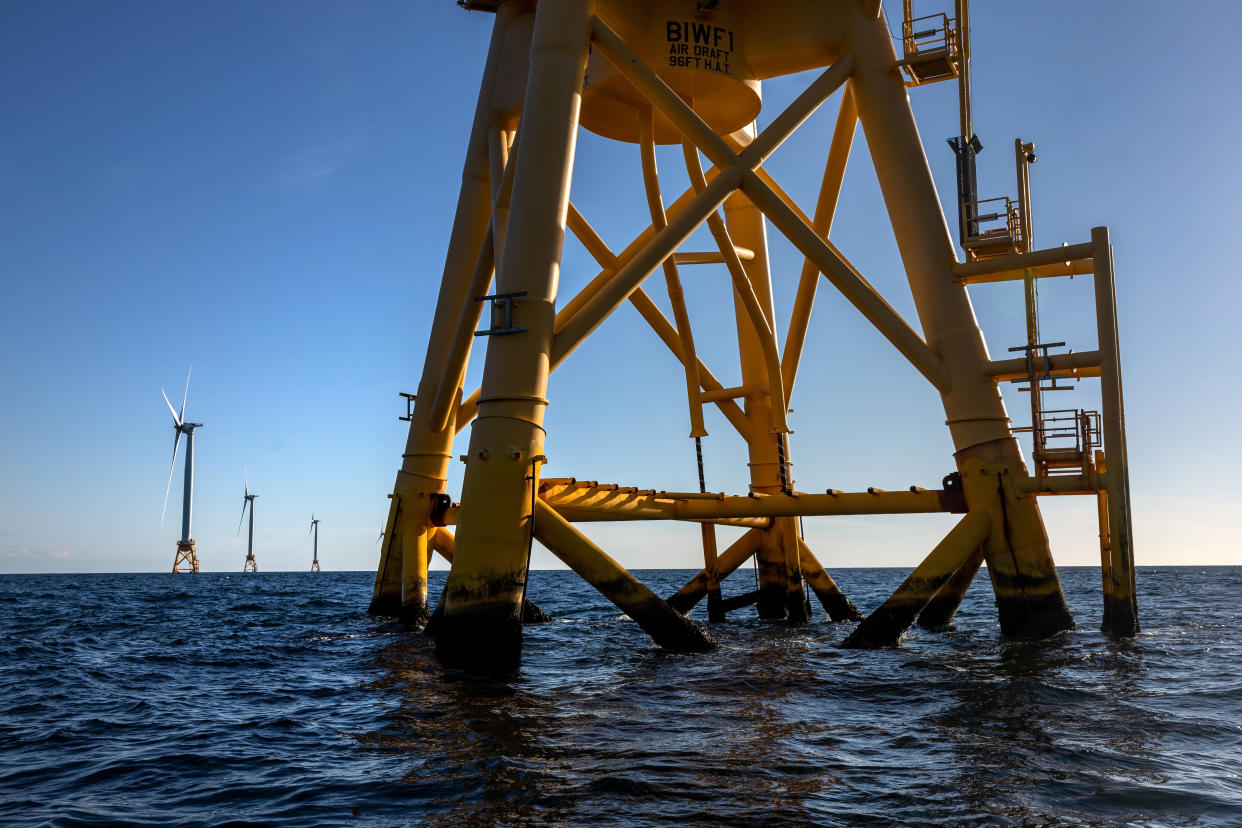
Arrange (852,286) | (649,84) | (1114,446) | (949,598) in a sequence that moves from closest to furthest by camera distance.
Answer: (1114,446)
(649,84)
(852,286)
(949,598)

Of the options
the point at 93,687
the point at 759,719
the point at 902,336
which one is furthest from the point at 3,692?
the point at 902,336

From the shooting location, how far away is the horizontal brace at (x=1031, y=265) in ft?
53.2

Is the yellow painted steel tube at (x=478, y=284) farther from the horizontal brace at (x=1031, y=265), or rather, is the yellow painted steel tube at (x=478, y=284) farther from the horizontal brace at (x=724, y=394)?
the horizontal brace at (x=1031, y=265)

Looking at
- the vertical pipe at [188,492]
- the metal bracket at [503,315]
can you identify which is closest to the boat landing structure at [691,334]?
the metal bracket at [503,315]

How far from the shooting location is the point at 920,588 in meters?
15.4

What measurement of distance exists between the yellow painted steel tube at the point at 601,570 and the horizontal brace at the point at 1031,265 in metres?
8.59

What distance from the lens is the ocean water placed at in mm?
7199

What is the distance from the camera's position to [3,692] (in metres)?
13.6

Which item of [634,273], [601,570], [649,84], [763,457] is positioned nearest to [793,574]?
[763,457]

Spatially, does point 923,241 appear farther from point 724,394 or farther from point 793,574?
point 793,574

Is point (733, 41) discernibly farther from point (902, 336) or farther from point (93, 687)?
point (93, 687)

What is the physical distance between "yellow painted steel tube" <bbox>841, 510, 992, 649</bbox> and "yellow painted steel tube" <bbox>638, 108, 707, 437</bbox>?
21.2 ft

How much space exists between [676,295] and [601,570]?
324 inches

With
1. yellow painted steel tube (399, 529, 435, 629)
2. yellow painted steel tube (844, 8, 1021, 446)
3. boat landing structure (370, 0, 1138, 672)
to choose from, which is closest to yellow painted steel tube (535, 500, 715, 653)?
boat landing structure (370, 0, 1138, 672)
